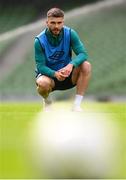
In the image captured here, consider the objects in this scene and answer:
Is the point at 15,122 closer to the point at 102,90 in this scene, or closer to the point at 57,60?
the point at 57,60

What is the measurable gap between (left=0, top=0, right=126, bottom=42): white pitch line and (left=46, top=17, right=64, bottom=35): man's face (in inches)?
610

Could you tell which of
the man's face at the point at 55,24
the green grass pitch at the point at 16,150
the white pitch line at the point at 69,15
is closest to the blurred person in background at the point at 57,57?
the man's face at the point at 55,24

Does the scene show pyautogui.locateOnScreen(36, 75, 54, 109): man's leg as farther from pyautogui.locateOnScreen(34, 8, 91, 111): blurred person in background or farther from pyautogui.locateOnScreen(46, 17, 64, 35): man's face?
pyautogui.locateOnScreen(46, 17, 64, 35): man's face

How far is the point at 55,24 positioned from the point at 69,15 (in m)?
16.5

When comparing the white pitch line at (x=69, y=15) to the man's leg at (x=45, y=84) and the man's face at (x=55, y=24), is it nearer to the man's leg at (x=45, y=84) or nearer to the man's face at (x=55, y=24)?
the man's leg at (x=45, y=84)

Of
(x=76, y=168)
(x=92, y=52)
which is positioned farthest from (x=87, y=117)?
(x=92, y=52)

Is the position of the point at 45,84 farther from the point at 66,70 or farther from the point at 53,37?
the point at 53,37

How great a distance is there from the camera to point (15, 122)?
8.09m

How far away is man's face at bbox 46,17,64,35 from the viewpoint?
6.83 meters

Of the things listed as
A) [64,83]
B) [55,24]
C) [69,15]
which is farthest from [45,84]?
[69,15]

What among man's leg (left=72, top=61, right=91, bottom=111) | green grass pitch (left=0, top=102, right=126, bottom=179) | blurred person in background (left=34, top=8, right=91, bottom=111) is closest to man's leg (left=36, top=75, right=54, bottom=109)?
blurred person in background (left=34, top=8, right=91, bottom=111)

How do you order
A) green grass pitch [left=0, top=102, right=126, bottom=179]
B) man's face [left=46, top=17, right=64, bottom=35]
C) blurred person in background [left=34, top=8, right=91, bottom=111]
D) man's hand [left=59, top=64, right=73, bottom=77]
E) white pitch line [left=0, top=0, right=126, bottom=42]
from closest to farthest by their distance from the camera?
green grass pitch [left=0, top=102, right=126, bottom=179] < man's face [left=46, top=17, right=64, bottom=35] < blurred person in background [left=34, top=8, right=91, bottom=111] < man's hand [left=59, top=64, right=73, bottom=77] < white pitch line [left=0, top=0, right=126, bottom=42]

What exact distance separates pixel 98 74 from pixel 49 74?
42.0 ft

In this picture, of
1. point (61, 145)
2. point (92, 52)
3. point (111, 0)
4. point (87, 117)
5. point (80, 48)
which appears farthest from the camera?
point (111, 0)
